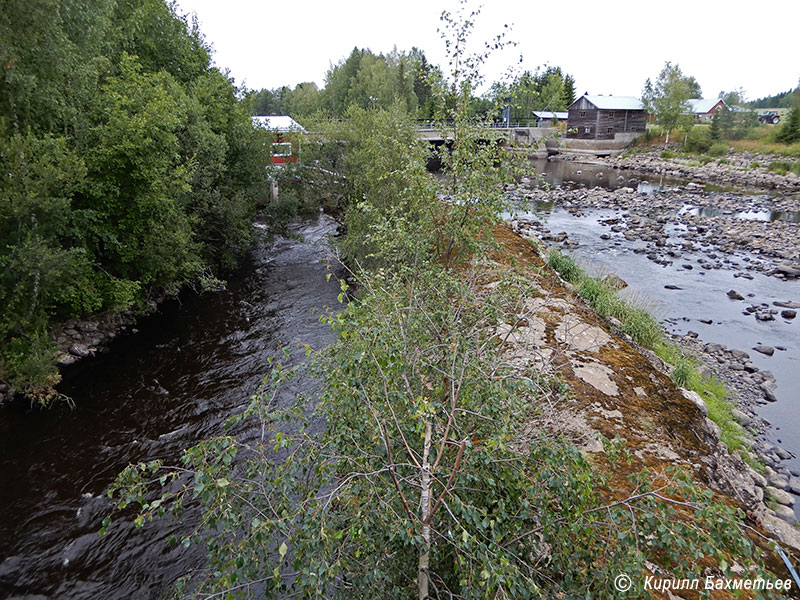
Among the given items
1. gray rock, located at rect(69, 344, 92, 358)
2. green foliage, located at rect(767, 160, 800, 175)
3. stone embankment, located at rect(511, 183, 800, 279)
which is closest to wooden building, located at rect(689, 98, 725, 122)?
green foliage, located at rect(767, 160, 800, 175)

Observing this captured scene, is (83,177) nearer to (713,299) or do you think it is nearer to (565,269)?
(565,269)

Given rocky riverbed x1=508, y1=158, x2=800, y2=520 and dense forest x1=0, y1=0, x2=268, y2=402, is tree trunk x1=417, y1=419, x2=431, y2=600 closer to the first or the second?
rocky riverbed x1=508, y1=158, x2=800, y2=520

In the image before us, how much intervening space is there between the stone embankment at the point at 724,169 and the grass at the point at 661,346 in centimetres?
4020

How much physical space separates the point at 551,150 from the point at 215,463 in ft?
261

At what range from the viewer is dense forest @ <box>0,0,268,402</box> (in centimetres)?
1128

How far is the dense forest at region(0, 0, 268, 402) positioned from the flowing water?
1269 millimetres

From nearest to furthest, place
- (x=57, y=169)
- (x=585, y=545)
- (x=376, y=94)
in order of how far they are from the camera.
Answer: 1. (x=585, y=545)
2. (x=57, y=169)
3. (x=376, y=94)

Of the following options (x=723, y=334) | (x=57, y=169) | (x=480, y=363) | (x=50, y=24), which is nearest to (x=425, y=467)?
(x=480, y=363)

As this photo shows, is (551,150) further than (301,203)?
Yes

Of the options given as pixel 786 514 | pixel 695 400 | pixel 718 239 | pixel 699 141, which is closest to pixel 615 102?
pixel 699 141

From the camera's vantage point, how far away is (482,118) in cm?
776

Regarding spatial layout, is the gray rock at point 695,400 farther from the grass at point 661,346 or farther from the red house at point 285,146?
the red house at point 285,146

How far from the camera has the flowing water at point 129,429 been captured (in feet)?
26.3

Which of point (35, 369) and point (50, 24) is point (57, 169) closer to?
point (50, 24)
